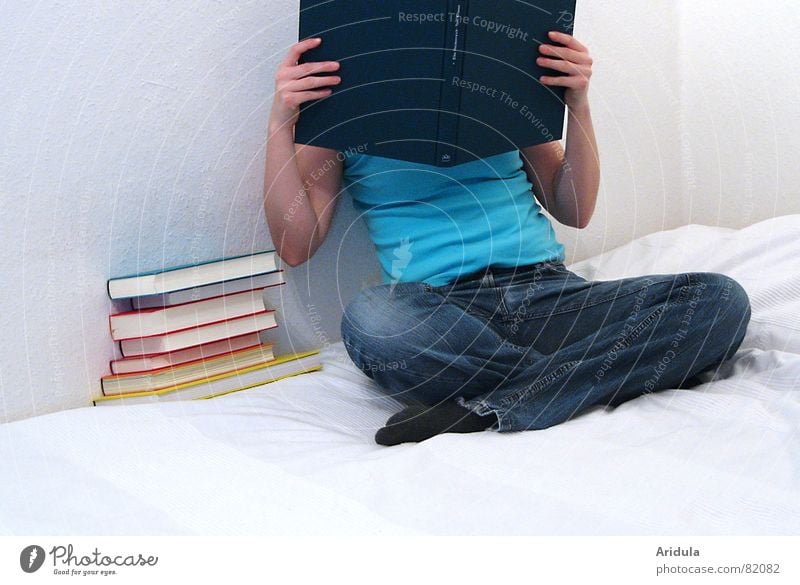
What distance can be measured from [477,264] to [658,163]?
816 millimetres

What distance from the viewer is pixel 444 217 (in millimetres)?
1003

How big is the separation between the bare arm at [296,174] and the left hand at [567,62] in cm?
23

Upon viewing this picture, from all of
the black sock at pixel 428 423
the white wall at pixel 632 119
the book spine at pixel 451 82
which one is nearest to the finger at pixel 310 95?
the book spine at pixel 451 82

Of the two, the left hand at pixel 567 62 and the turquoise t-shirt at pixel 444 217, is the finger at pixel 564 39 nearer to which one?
the left hand at pixel 567 62

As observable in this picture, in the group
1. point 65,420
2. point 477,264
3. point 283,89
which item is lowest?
point 65,420

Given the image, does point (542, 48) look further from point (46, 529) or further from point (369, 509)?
point (46, 529)

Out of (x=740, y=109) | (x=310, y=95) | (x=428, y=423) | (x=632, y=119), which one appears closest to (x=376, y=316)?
(x=428, y=423)

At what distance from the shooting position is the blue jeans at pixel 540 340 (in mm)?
852

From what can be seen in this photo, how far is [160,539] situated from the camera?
580 mm

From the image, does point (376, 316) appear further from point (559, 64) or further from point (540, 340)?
point (559, 64)

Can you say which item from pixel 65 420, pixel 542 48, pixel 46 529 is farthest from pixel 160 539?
pixel 542 48

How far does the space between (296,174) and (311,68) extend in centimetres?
13

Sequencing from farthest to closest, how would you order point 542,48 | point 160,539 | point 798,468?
point 542,48 < point 798,468 < point 160,539

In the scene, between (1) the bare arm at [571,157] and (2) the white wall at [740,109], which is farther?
(2) the white wall at [740,109]
